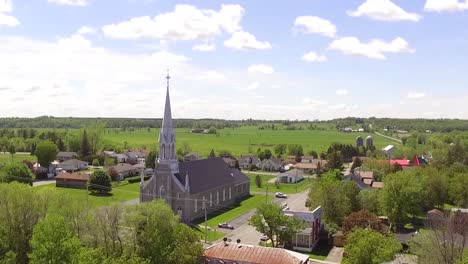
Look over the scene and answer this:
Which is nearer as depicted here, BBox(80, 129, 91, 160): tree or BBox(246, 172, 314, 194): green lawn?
BBox(246, 172, 314, 194): green lawn

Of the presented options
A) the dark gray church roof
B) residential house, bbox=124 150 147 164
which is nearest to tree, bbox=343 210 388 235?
the dark gray church roof

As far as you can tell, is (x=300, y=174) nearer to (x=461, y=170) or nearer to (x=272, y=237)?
(x=461, y=170)

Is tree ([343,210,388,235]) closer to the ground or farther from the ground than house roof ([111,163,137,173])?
farther from the ground

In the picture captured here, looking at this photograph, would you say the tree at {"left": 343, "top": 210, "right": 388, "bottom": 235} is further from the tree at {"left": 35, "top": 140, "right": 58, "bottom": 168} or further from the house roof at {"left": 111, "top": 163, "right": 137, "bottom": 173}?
the tree at {"left": 35, "top": 140, "right": 58, "bottom": 168}

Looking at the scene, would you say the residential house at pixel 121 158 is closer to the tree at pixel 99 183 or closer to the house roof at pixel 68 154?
the house roof at pixel 68 154

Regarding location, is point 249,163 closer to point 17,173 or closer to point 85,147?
point 85,147

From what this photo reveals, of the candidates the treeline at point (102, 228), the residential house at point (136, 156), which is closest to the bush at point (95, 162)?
the residential house at point (136, 156)

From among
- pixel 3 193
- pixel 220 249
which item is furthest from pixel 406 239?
pixel 3 193
